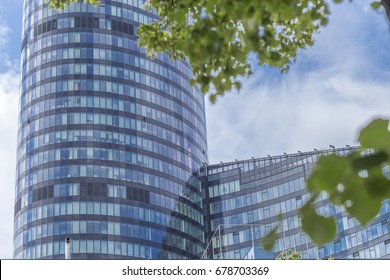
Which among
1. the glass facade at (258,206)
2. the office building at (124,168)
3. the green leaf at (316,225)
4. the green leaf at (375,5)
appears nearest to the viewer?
the green leaf at (316,225)

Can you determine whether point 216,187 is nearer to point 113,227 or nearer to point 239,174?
point 239,174

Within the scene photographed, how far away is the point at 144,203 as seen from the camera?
112 m

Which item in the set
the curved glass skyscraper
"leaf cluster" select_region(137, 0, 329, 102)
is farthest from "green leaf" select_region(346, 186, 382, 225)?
the curved glass skyscraper

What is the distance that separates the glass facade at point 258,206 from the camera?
110m

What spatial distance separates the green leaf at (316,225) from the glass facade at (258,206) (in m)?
103

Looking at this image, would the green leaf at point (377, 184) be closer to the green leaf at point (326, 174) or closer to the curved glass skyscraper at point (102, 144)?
the green leaf at point (326, 174)

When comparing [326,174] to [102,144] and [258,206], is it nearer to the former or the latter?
[102,144]

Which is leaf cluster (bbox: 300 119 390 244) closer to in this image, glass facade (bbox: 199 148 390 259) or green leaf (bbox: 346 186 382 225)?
green leaf (bbox: 346 186 382 225)

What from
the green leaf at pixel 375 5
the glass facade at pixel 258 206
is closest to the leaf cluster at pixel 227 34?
the green leaf at pixel 375 5

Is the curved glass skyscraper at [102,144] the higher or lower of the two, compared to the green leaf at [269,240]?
higher

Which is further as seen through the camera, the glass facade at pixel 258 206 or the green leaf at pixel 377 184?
the glass facade at pixel 258 206

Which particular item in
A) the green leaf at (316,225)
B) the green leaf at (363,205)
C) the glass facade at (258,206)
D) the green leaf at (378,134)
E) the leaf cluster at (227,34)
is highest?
the glass facade at (258,206)

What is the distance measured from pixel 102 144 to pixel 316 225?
111 meters
